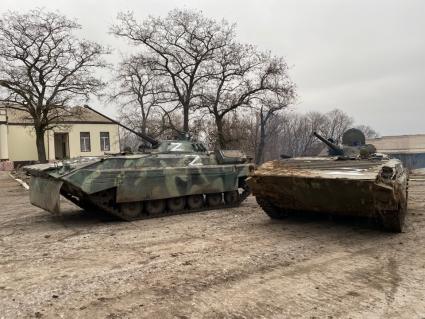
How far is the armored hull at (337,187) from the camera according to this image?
673 centimetres

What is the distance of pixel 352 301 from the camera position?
4402 millimetres

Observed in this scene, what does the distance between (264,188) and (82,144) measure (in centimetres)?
3748

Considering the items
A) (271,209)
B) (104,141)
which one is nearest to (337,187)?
(271,209)

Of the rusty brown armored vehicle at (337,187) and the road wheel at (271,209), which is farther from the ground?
the rusty brown armored vehicle at (337,187)

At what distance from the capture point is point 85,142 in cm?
4366

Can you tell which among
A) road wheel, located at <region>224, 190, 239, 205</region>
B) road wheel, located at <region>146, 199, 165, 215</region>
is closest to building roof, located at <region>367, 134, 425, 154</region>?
road wheel, located at <region>224, 190, 239, 205</region>

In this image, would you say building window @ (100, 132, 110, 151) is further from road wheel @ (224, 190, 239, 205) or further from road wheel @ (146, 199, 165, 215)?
road wheel @ (146, 199, 165, 215)

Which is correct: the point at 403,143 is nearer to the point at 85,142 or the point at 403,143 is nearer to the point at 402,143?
the point at 402,143

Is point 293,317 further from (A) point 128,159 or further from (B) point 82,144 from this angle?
(B) point 82,144

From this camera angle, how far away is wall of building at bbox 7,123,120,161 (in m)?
40.5

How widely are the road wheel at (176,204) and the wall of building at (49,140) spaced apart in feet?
99.7

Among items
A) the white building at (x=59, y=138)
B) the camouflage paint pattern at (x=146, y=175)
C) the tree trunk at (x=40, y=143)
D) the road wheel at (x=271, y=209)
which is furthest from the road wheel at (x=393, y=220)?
the white building at (x=59, y=138)

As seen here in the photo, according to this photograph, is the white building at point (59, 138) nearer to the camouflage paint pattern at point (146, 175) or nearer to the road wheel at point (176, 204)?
the camouflage paint pattern at point (146, 175)

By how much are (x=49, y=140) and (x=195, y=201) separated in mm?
33985
